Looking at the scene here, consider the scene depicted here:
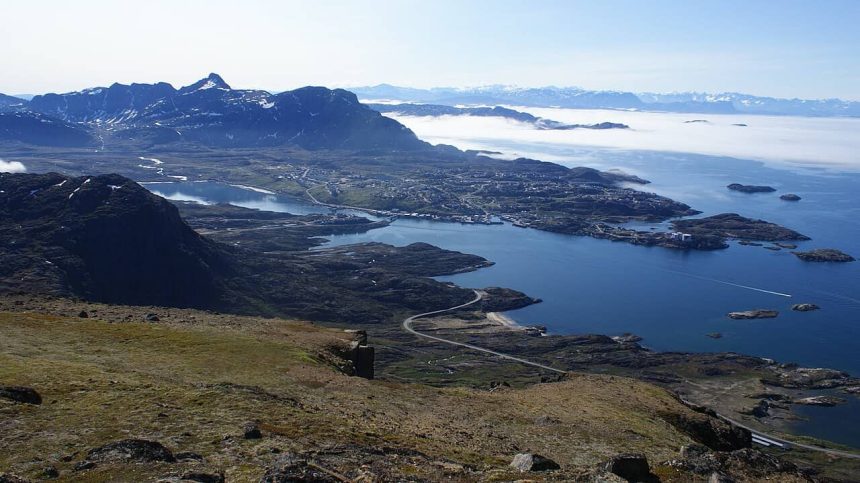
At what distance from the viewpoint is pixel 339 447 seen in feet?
82.5

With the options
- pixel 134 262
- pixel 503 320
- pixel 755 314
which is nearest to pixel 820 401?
pixel 755 314

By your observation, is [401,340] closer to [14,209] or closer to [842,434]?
[842,434]

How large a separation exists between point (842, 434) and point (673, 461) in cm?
9702

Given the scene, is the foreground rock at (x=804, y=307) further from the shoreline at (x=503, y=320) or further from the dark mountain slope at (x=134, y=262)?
the dark mountain slope at (x=134, y=262)

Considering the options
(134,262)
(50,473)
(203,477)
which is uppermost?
(203,477)

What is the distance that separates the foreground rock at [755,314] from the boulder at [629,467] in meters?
165

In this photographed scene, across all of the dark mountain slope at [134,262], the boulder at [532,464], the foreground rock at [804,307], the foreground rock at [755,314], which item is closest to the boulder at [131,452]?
the boulder at [532,464]

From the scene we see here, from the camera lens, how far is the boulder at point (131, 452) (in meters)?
21.3

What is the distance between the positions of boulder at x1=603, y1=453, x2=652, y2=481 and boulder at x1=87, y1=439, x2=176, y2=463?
16312 millimetres

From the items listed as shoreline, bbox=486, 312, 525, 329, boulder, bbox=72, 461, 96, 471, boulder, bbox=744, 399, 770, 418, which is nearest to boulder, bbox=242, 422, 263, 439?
boulder, bbox=72, 461, 96, 471

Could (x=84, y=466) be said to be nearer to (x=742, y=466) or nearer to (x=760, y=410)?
(x=742, y=466)

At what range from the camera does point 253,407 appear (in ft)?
98.8

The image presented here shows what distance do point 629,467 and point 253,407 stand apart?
17.0 metres

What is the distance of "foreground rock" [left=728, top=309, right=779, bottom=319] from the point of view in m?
171
